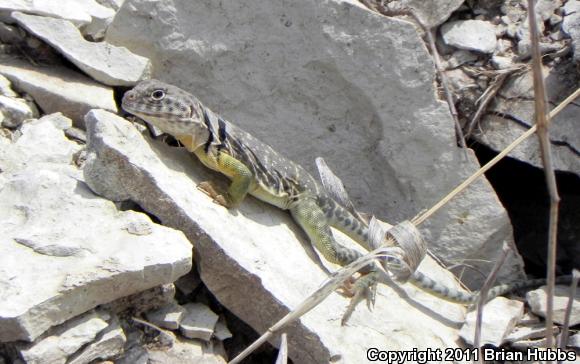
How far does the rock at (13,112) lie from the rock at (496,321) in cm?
318

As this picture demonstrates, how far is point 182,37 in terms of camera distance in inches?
226

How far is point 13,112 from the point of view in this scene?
5.16 m

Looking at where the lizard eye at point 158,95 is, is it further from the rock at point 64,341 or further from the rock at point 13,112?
the rock at point 64,341

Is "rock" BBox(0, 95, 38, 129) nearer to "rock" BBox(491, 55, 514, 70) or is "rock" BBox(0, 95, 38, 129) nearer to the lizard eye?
the lizard eye

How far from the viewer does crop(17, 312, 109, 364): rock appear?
12.2 feet

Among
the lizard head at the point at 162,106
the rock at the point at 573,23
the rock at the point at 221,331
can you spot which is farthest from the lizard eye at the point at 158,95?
the rock at the point at 573,23

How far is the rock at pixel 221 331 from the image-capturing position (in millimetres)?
4531

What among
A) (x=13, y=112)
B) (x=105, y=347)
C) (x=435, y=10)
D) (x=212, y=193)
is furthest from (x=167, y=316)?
(x=435, y=10)

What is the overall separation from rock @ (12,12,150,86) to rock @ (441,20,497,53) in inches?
92.7

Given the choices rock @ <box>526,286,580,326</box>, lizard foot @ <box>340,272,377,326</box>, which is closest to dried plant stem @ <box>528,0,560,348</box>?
lizard foot @ <box>340,272,377,326</box>

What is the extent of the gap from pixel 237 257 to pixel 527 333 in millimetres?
2189

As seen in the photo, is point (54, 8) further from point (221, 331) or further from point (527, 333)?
point (527, 333)

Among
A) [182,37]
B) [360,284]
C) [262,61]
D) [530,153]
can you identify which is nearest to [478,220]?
[530,153]

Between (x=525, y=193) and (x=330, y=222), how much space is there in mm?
2462
